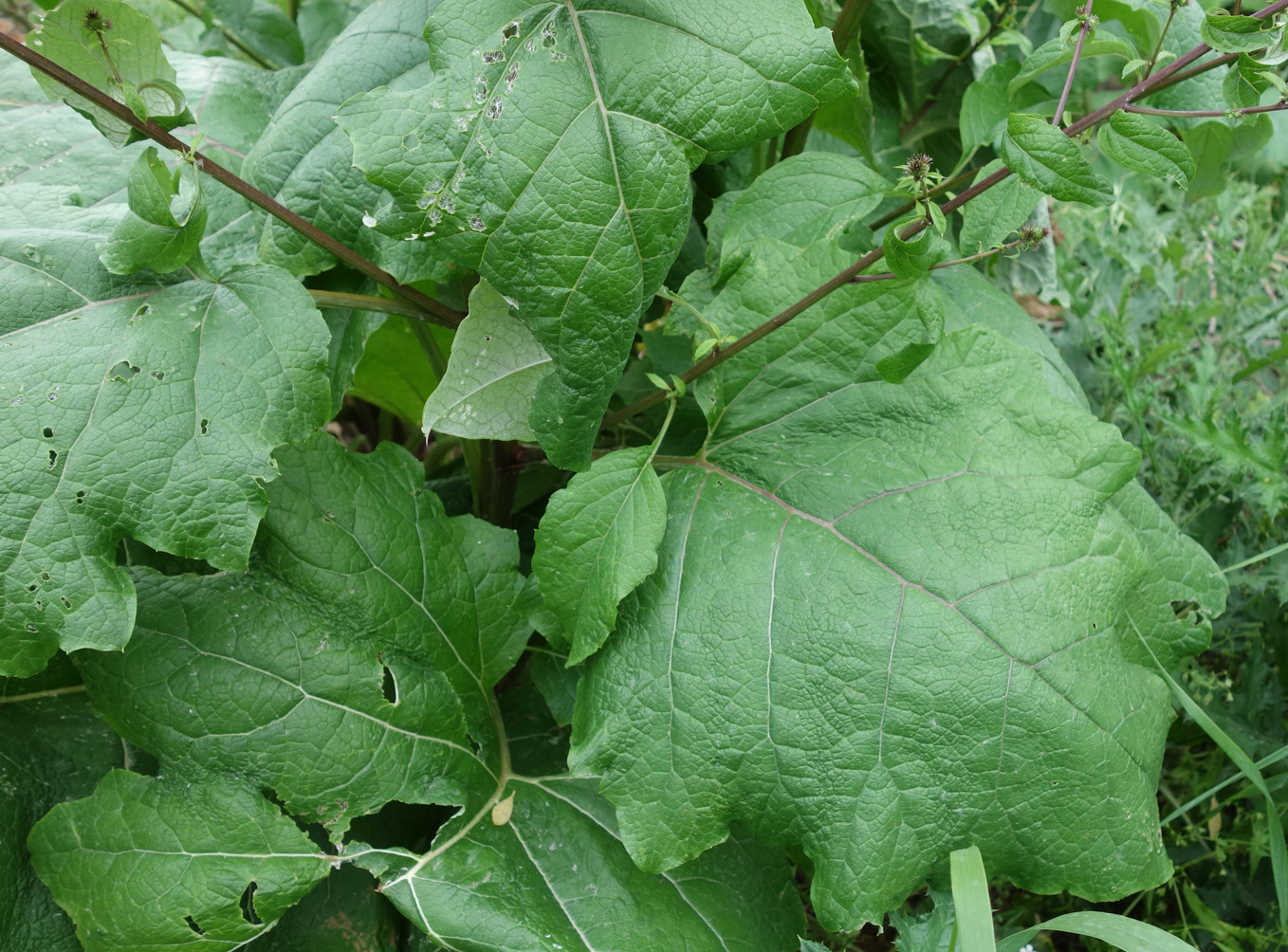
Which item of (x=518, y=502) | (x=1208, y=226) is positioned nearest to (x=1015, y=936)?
(x=518, y=502)

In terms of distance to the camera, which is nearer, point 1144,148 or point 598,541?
point 1144,148

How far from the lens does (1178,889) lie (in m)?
1.73

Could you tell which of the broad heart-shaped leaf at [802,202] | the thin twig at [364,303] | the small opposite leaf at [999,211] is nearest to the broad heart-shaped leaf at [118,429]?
the thin twig at [364,303]

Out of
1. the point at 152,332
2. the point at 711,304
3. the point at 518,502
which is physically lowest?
the point at 518,502

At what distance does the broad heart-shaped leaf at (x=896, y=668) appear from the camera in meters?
1.23

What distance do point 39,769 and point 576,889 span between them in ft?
2.60

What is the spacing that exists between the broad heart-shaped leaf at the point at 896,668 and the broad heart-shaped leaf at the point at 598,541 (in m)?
0.10

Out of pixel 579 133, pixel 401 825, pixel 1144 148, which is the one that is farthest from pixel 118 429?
pixel 1144 148

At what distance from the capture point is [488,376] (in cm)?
133

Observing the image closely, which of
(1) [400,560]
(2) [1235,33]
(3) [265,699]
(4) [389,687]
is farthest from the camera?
(4) [389,687]

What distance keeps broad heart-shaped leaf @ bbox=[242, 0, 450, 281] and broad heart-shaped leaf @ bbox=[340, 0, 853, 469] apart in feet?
0.94

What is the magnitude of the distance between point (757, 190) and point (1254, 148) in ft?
3.20

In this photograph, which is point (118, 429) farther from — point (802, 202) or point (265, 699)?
point (802, 202)

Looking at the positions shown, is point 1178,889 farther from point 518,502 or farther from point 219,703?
point 219,703
